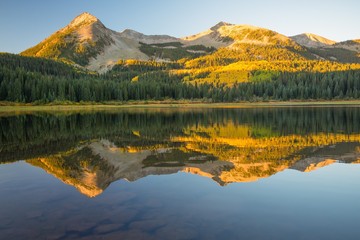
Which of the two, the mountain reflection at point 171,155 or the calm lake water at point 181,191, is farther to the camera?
the mountain reflection at point 171,155

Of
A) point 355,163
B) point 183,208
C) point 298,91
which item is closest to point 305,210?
point 183,208

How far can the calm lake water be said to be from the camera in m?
10.8

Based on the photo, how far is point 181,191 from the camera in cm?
1556

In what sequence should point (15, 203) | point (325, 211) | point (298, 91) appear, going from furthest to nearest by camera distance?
point (298, 91) < point (15, 203) < point (325, 211)

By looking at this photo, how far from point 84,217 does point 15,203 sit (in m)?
3.92

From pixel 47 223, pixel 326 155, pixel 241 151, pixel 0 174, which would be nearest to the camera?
pixel 47 223

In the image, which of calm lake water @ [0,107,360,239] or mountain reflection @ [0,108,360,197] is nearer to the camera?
calm lake water @ [0,107,360,239]

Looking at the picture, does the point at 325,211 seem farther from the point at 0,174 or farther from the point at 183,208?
the point at 0,174

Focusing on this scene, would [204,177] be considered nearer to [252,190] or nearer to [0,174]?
[252,190]

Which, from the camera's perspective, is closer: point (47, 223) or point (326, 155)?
point (47, 223)

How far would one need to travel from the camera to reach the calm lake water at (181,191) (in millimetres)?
10805

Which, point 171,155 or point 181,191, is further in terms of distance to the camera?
point 171,155

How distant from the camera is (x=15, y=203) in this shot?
45.5 ft

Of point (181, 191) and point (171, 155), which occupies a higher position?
point (181, 191)
